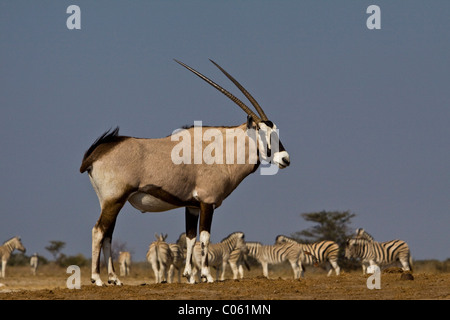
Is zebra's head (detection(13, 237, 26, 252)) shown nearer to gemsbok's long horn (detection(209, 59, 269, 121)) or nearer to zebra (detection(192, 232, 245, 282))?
zebra (detection(192, 232, 245, 282))

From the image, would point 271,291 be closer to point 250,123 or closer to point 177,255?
point 250,123

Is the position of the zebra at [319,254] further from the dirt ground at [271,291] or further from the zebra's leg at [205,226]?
the zebra's leg at [205,226]

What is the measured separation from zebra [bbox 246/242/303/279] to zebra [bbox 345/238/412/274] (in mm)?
2107


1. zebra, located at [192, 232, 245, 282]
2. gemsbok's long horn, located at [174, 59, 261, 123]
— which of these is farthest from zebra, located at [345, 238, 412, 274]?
gemsbok's long horn, located at [174, 59, 261, 123]

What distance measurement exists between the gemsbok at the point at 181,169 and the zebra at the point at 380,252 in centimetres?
1307

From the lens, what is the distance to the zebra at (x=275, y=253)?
27.7m

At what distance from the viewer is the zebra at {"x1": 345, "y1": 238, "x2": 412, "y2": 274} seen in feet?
84.2

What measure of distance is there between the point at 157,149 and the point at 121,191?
101 centimetres
